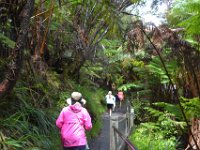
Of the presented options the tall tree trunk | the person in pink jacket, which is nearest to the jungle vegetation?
the tall tree trunk

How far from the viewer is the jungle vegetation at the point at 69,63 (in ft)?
17.8

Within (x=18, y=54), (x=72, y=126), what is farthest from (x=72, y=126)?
(x=18, y=54)

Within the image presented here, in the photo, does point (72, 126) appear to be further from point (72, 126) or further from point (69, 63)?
point (69, 63)

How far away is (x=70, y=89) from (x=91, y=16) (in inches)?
123

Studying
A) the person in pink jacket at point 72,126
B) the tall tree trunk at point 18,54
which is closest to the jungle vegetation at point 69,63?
the tall tree trunk at point 18,54

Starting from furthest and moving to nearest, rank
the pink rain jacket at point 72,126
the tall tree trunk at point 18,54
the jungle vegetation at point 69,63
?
A: the jungle vegetation at point 69,63 < the pink rain jacket at point 72,126 < the tall tree trunk at point 18,54

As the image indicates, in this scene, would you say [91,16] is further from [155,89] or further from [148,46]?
[148,46]

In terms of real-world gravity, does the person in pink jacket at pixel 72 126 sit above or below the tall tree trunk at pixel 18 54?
below

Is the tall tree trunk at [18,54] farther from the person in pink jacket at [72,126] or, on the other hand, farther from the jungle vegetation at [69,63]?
the person in pink jacket at [72,126]

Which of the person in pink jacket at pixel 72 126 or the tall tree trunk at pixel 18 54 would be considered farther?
the person in pink jacket at pixel 72 126

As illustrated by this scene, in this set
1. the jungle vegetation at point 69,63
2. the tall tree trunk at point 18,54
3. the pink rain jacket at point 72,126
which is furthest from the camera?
the jungle vegetation at point 69,63

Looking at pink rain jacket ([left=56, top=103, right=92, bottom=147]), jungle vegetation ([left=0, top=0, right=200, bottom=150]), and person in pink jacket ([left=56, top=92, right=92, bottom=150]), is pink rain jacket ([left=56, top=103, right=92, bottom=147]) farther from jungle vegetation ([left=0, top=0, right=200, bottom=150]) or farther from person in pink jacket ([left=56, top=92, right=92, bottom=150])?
jungle vegetation ([left=0, top=0, right=200, bottom=150])

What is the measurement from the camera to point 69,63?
37.2 feet

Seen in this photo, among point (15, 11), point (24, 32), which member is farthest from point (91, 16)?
point (24, 32)
